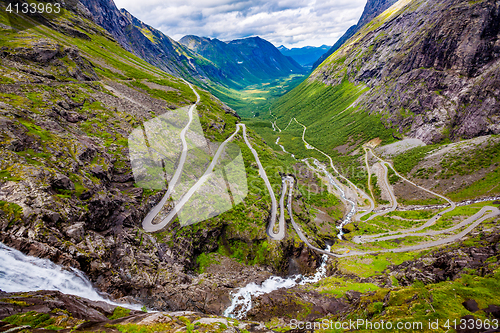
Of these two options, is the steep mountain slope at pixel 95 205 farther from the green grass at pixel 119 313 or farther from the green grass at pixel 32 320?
the green grass at pixel 32 320

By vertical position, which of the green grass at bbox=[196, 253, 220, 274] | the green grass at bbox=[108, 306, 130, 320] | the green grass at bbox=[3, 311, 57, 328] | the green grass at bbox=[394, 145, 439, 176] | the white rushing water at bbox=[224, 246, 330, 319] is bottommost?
the white rushing water at bbox=[224, 246, 330, 319]

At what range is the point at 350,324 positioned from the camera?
23.6 metres

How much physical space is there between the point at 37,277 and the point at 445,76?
6796 inches

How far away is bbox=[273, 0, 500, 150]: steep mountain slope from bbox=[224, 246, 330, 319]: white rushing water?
10023 centimetres

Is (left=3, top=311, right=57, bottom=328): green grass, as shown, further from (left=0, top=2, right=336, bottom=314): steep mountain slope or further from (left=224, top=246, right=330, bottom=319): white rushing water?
(left=224, top=246, right=330, bottom=319): white rushing water

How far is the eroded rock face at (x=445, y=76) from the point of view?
9812 cm

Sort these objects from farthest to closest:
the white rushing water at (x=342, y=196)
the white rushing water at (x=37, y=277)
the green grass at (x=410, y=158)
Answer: the green grass at (x=410, y=158) → the white rushing water at (x=342, y=196) → the white rushing water at (x=37, y=277)

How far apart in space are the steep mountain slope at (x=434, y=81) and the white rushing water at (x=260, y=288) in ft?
329

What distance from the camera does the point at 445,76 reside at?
11769 cm

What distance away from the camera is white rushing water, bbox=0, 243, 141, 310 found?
62.1 ft

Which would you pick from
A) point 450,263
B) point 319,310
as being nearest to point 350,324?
point 319,310

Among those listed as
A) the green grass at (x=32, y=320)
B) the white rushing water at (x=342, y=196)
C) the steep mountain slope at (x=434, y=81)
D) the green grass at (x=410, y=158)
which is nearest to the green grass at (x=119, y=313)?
the green grass at (x=32, y=320)

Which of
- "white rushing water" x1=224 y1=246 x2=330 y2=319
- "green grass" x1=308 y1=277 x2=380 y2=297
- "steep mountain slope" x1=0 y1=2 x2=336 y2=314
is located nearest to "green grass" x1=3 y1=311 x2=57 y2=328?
"steep mountain slope" x1=0 y1=2 x2=336 y2=314

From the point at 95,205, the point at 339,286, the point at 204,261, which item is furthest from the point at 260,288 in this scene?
the point at 95,205
